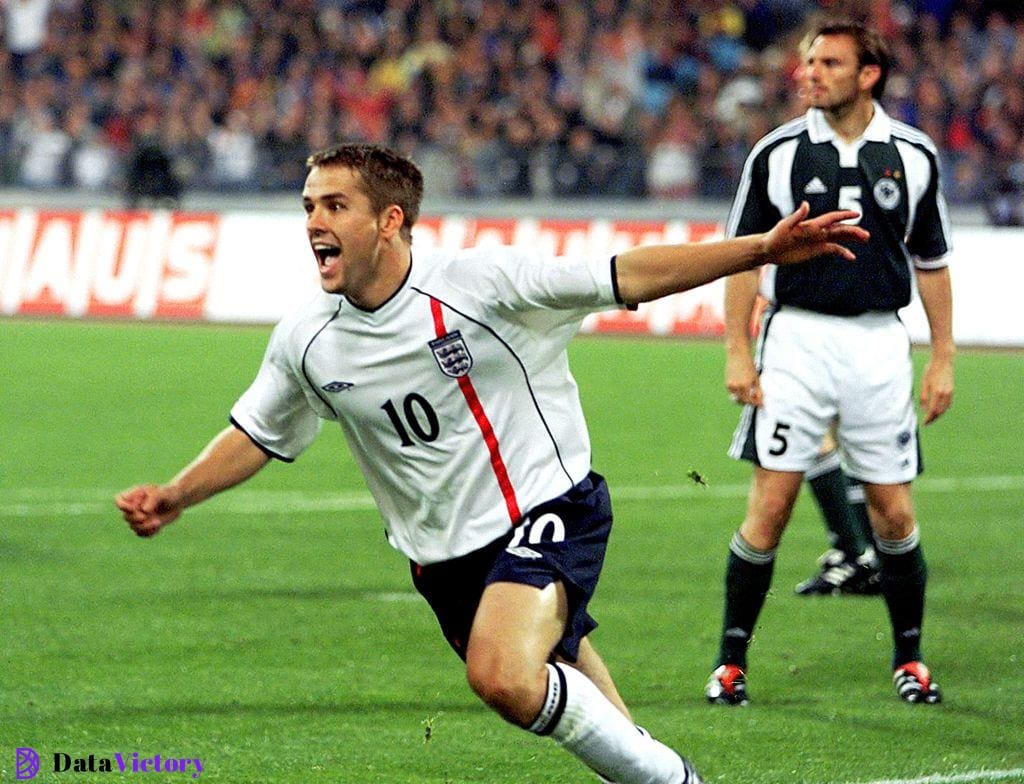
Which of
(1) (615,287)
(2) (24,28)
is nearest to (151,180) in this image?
(2) (24,28)

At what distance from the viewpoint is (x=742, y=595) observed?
6492 mm

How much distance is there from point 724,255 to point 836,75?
2129 millimetres

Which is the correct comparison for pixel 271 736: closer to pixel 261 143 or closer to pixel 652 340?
pixel 652 340

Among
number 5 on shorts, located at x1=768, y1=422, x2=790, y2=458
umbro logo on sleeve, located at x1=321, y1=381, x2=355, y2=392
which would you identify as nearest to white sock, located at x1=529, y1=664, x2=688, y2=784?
umbro logo on sleeve, located at x1=321, y1=381, x2=355, y2=392

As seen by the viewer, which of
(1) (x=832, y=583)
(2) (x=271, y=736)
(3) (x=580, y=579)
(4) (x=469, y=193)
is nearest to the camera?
(3) (x=580, y=579)

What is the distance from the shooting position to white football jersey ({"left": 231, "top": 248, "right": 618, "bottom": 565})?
15.8ft

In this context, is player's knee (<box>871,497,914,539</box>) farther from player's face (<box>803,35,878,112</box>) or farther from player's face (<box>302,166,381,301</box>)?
player's face (<box>302,166,381,301</box>)

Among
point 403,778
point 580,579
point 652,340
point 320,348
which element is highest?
point 320,348

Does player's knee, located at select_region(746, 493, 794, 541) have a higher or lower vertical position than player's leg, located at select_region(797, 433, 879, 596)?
higher

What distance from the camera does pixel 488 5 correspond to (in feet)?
87.7

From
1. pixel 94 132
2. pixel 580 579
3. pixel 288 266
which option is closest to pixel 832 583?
pixel 580 579

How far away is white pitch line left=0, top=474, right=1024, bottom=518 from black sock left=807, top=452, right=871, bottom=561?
8.34 ft

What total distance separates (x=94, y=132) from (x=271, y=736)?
21.0 m

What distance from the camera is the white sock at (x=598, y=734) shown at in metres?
4.49
